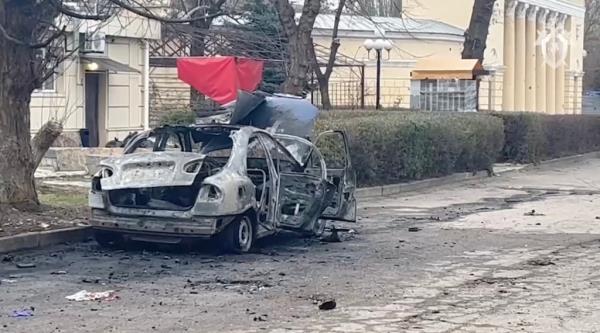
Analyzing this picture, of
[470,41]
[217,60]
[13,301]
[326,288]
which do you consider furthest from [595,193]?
[13,301]

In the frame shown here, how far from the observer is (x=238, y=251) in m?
12.3

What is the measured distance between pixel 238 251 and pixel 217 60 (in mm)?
15882

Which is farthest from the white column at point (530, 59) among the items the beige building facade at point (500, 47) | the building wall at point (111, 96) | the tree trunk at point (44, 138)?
the tree trunk at point (44, 138)

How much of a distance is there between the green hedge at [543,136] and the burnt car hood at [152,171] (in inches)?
791

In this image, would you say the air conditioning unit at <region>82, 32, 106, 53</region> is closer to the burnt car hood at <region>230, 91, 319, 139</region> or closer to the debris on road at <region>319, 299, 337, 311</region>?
the burnt car hood at <region>230, 91, 319, 139</region>

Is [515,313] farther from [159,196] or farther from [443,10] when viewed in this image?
[443,10]

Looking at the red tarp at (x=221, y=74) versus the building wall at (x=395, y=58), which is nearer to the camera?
the red tarp at (x=221, y=74)

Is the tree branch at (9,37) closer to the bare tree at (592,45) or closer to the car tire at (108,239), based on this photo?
the car tire at (108,239)

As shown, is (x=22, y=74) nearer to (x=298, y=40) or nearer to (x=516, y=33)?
(x=298, y=40)

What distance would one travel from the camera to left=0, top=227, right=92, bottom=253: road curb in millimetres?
12248

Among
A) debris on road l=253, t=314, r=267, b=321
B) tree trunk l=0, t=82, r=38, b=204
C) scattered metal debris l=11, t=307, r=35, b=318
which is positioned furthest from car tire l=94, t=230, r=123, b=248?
debris on road l=253, t=314, r=267, b=321

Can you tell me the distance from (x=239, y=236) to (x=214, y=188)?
2.40 ft

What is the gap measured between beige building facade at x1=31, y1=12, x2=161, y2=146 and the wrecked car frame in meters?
13.6

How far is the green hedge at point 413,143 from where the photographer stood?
2172 centimetres
